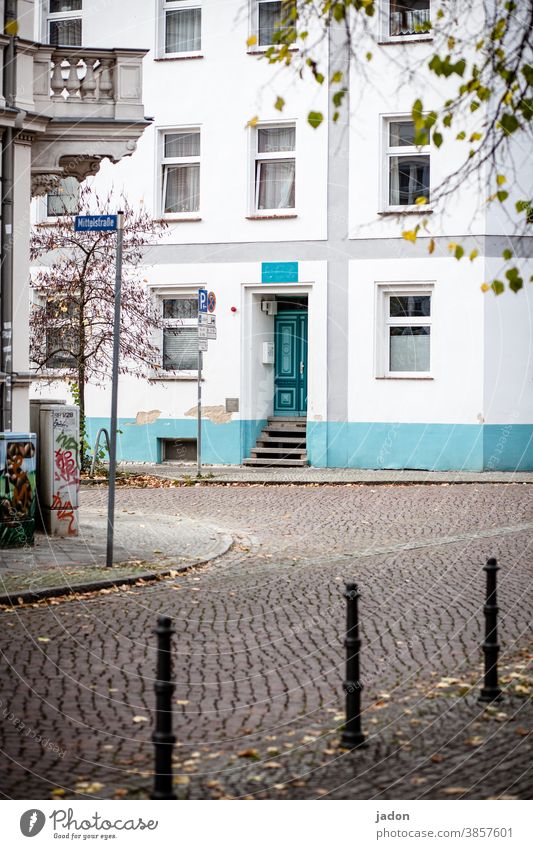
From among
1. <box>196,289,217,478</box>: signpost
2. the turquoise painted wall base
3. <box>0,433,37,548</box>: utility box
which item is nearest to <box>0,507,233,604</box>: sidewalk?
<box>0,433,37,548</box>: utility box

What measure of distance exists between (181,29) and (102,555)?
54.8ft

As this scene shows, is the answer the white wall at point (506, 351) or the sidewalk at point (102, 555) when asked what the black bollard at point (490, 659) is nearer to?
the sidewalk at point (102, 555)

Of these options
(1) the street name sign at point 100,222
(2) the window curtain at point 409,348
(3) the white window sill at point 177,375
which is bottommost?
(3) the white window sill at point 177,375

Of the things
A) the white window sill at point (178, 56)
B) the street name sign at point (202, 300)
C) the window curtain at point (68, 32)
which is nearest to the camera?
the street name sign at point (202, 300)

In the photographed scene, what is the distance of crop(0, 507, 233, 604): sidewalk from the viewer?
10633 mm

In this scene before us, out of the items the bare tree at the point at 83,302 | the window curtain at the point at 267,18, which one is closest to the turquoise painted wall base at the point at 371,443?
the bare tree at the point at 83,302

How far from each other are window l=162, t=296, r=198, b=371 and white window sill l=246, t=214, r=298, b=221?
2237mm

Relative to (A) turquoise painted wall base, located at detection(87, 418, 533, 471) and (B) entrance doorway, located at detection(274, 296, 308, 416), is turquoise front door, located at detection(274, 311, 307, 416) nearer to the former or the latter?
(B) entrance doorway, located at detection(274, 296, 308, 416)

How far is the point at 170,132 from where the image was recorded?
87.9 feet

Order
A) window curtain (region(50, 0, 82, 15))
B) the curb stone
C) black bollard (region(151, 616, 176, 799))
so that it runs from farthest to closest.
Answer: window curtain (region(50, 0, 82, 15))
the curb stone
black bollard (region(151, 616, 176, 799))

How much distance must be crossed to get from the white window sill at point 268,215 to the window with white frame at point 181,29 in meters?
3.68

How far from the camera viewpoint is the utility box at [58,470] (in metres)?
13.7
